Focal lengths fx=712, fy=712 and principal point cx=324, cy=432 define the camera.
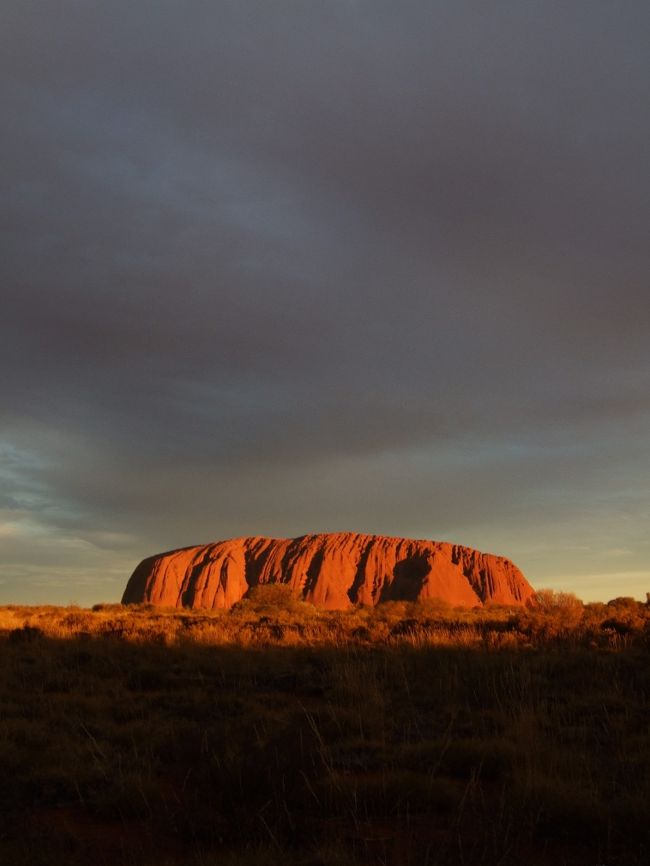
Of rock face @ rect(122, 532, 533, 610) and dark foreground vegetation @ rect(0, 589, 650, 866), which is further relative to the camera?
rock face @ rect(122, 532, 533, 610)

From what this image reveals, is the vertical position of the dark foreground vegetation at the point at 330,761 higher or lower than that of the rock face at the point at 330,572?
lower

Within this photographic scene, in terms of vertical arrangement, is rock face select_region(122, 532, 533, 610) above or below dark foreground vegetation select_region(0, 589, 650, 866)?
above

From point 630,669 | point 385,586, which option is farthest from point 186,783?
point 385,586

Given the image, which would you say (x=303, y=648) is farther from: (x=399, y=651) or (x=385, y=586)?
(x=385, y=586)

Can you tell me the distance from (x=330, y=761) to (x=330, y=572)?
89674 mm

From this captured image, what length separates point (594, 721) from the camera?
902cm

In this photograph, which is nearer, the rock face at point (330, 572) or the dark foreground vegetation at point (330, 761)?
the dark foreground vegetation at point (330, 761)

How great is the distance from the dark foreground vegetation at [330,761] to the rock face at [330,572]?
7564cm

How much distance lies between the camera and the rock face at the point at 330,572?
9088 cm

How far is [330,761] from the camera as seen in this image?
6.50m

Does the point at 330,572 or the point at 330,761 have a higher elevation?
the point at 330,572

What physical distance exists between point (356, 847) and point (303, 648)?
39.0 feet

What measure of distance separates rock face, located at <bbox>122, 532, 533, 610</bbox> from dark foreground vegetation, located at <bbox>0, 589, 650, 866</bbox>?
75639mm

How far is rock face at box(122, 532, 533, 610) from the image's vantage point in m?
90.9
